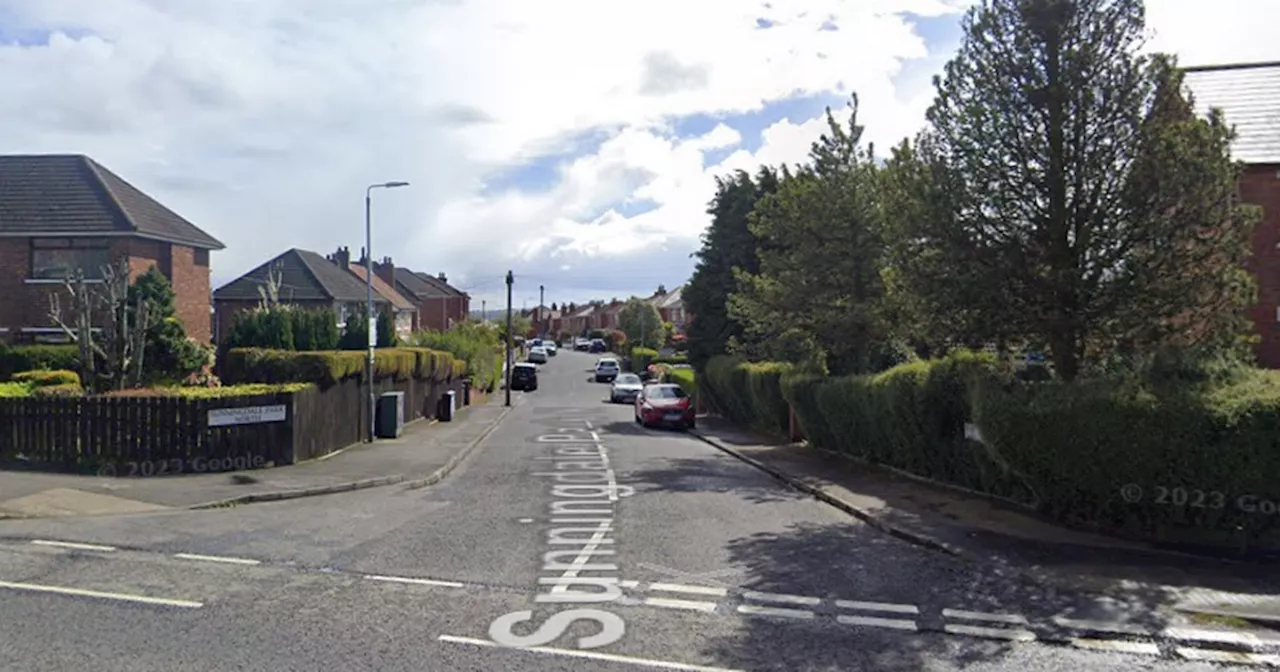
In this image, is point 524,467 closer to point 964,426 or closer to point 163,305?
point 964,426

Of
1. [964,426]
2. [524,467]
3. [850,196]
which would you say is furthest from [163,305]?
[964,426]

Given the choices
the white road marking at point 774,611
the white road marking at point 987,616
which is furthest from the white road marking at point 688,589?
the white road marking at point 987,616

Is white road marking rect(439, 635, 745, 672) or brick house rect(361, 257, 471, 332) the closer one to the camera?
white road marking rect(439, 635, 745, 672)

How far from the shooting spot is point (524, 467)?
60.6 feet

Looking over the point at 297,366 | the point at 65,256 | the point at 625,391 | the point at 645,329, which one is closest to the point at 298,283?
the point at 625,391

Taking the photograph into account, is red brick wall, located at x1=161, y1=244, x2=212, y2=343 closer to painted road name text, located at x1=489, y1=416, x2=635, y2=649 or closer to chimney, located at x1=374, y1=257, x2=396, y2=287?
painted road name text, located at x1=489, y1=416, x2=635, y2=649

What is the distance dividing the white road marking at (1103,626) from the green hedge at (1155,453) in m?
2.95

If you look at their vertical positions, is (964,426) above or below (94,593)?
above

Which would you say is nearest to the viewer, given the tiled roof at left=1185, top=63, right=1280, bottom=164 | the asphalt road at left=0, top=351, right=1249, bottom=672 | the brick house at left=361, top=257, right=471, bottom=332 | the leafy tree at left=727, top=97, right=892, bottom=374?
the asphalt road at left=0, top=351, right=1249, bottom=672

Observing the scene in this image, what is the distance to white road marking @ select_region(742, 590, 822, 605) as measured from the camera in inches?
311

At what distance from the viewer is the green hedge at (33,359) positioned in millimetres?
27611

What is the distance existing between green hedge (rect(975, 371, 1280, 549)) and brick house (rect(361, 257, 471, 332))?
224 feet

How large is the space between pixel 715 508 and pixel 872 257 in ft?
32.0

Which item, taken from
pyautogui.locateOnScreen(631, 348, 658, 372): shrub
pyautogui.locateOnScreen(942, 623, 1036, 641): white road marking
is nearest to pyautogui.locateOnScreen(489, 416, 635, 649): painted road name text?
pyautogui.locateOnScreen(942, 623, 1036, 641): white road marking
